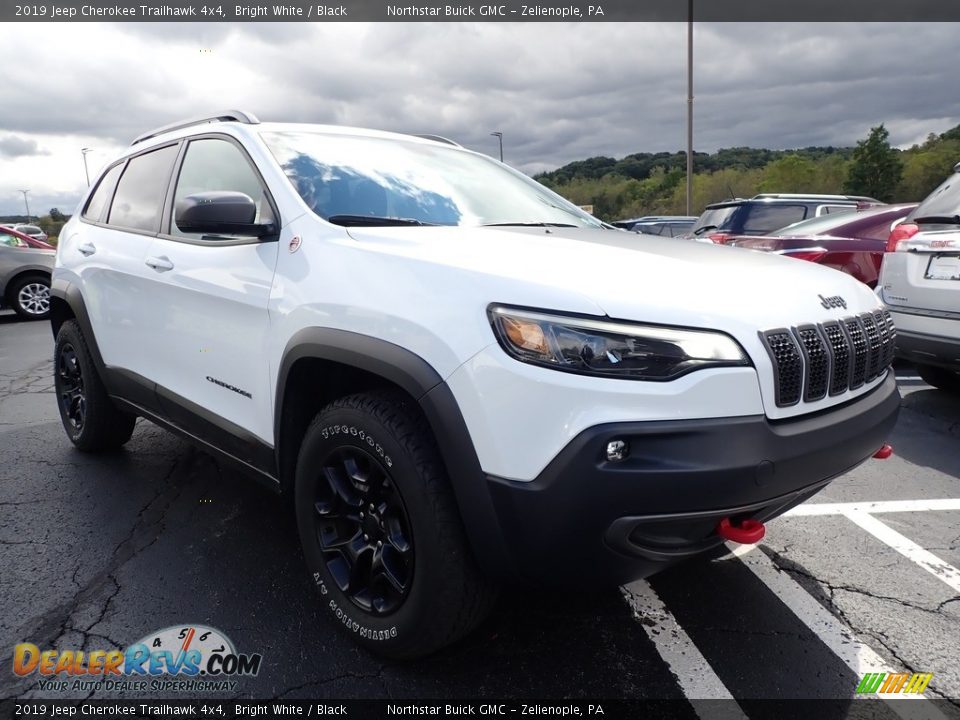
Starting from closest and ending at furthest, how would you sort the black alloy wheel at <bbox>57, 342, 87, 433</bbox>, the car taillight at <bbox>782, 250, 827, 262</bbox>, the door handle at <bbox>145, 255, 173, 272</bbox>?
the door handle at <bbox>145, 255, 173, 272</bbox> < the black alloy wheel at <bbox>57, 342, 87, 433</bbox> < the car taillight at <bbox>782, 250, 827, 262</bbox>

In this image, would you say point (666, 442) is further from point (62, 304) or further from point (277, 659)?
point (62, 304)

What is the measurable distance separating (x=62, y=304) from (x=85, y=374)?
0.58 m

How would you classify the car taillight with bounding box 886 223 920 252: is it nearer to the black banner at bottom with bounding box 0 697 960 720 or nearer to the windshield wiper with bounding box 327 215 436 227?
the black banner at bottom with bounding box 0 697 960 720

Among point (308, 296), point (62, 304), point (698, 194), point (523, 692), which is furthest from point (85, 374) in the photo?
point (698, 194)

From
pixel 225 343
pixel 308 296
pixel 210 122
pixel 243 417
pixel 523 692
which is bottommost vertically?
pixel 523 692

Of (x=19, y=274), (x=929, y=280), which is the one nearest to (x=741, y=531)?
(x=929, y=280)

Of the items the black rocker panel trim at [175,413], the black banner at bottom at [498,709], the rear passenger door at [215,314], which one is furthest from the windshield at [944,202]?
the black rocker panel trim at [175,413]

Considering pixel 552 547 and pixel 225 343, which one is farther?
pixel 225 343

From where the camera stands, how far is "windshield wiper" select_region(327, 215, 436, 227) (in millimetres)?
2412

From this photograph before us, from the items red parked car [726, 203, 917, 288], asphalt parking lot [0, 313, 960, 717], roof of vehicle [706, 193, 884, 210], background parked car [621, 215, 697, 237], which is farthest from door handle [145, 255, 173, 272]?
background parked car [621, 215, 697, 237]

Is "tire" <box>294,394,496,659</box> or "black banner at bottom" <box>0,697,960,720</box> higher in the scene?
"tire" <box>294,394,496,659</box>

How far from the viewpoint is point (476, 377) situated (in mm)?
1776

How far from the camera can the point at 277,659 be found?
7.39ft

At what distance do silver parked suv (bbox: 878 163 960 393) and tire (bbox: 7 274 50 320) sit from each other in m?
11.8
